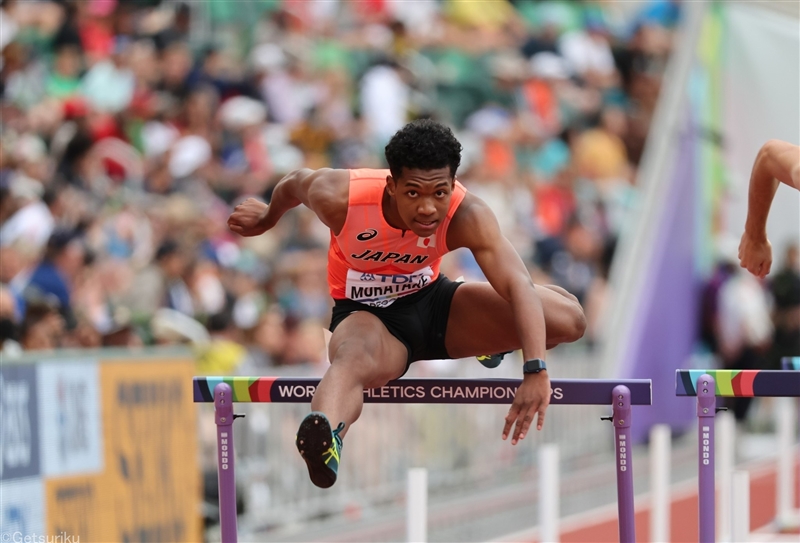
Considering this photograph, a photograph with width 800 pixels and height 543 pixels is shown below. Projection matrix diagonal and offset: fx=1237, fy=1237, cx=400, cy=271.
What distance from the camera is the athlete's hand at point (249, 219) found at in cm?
583

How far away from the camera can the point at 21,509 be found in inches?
273

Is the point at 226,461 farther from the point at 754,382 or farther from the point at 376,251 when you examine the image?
the point at 754,382

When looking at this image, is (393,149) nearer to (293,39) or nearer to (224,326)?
(224,326)

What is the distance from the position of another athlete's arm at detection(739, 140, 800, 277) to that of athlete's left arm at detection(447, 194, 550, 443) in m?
1.17

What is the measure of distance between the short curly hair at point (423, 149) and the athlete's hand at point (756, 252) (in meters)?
1.53

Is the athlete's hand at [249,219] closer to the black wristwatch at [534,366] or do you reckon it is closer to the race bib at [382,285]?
the race bib at [382,285]

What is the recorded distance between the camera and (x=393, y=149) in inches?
201

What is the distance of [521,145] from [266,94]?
3.59 metres

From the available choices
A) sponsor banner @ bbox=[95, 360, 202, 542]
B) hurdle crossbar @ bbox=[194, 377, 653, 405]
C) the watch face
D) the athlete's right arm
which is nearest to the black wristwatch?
the watch face

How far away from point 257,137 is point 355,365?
24.5 ft

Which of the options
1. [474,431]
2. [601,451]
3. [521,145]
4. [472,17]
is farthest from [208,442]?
[472,17]

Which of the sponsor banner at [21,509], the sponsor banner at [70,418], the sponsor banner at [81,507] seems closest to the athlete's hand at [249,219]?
the sponsor banner at [70,418]

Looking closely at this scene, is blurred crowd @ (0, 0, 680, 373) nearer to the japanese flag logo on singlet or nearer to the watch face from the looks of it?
the japanese flag logo on singlet

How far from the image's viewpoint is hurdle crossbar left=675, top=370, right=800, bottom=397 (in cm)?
521
